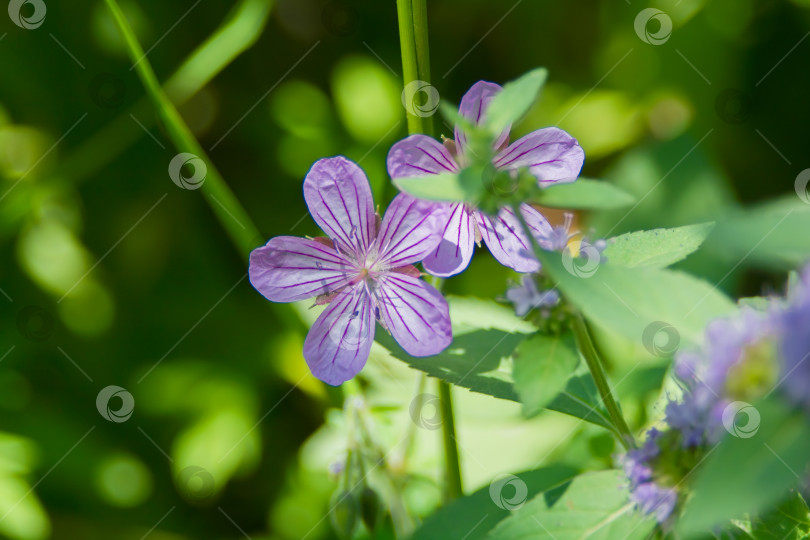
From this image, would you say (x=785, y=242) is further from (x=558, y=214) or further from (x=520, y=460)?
(x=558, y=214)

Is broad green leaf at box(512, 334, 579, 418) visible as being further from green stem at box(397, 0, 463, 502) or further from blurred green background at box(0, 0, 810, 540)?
blurred green background at box(0, 0, 810, 540)

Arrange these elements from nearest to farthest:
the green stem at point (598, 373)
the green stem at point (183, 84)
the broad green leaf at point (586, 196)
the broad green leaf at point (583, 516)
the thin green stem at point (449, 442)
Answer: the broad green leaf at point (586, 196)
the green stem at point (598, 373)
the broad green leaf at point (583, 516)
the thin green stem at point (449, 442)
the green stem at point (183, 84)

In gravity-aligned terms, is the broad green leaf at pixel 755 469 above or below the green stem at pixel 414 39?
below

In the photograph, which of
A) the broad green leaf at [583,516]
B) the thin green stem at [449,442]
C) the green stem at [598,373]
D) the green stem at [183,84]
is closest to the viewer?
the green stem at [598,373]

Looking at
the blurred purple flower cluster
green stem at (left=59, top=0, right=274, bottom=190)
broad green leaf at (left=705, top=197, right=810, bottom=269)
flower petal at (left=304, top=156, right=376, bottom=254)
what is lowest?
the blurred purple flower cluster

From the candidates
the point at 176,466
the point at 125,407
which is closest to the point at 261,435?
the point at 176,466

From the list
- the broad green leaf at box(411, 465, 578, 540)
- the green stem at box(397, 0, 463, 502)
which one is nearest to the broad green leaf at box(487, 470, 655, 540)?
the broad green leaf at box(411, 465, 578, 540)

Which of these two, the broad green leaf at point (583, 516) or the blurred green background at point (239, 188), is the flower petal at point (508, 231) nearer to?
the broad green leaf at point (583, 516)

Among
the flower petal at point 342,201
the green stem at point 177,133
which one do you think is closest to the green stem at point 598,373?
the flower petal at point 342,201
